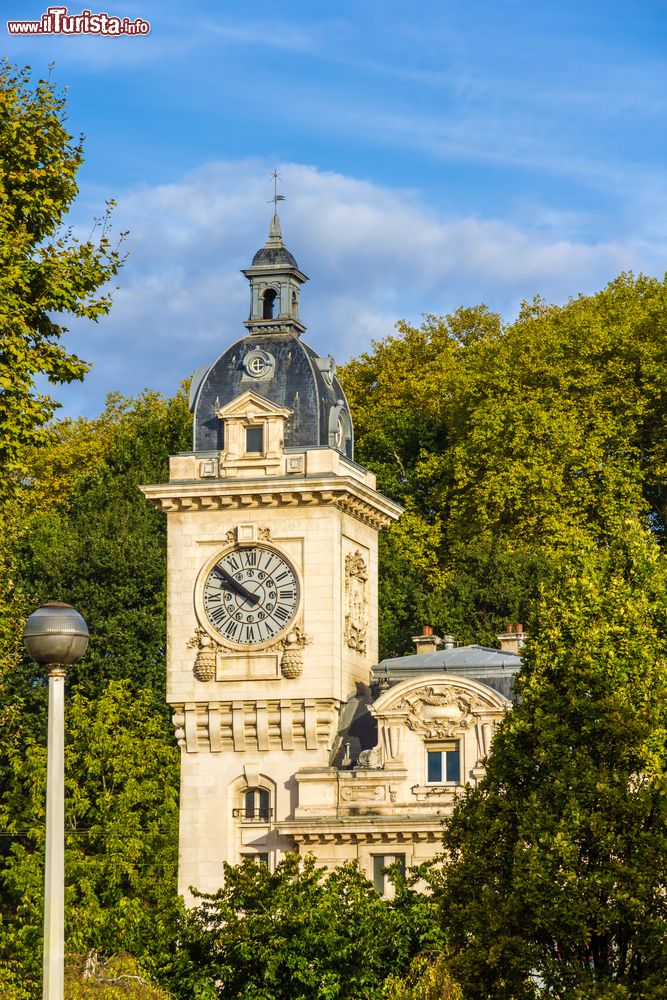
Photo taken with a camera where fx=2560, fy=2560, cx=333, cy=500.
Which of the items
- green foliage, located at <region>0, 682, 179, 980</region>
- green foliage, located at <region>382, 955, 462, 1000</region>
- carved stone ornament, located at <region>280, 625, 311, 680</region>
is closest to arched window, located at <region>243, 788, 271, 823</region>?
carved stone ornament, located at <region>280, 625, 311, 680</region>

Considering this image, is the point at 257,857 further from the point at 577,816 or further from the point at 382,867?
the point at 577,816

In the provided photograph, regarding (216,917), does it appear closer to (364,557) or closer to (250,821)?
(250,821)

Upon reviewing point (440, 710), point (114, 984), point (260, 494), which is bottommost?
point (114, 984)

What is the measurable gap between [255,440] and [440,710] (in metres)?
7.69

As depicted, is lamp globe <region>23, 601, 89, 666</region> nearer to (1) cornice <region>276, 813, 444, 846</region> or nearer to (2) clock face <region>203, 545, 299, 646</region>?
(1) cornice <region>276, 813, 444, 846</region>

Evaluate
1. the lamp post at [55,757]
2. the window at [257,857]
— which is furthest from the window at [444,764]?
the lamp post at [55,757]

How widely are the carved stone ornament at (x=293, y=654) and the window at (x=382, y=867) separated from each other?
15.3ft

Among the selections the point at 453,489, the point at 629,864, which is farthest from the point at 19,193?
the point at 453,489

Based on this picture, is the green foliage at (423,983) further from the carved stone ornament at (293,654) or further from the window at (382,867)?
the carved stone ornament at (293,654)

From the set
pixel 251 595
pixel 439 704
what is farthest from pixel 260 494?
pixel 439 704

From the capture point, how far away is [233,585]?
192ft

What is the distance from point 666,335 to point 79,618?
186ft

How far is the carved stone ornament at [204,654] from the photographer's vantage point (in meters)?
58.4

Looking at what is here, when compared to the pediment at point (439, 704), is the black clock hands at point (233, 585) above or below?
above
